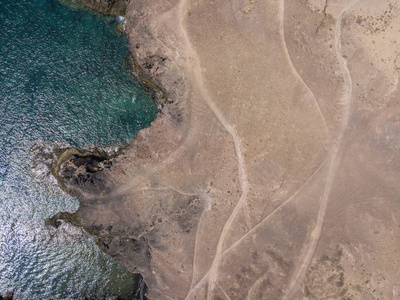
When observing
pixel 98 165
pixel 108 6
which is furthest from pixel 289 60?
pixel 98 165

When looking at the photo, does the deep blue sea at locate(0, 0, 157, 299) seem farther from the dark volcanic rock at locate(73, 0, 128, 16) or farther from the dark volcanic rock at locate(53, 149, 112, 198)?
the dark volcanic rock at locate(53, 149, 112, 198)

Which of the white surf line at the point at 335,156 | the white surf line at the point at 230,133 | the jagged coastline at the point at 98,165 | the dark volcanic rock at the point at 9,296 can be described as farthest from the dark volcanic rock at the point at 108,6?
the dark volcanic rock at the point at 9,296

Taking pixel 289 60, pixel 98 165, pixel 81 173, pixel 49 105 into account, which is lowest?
pixel 81 173

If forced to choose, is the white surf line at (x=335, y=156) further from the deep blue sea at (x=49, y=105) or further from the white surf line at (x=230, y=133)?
the deep blue sea at (x=49, y=105)

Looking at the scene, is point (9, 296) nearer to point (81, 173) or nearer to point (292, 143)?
point (81, 173)

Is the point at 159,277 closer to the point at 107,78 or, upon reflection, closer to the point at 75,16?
the point at 107,78
